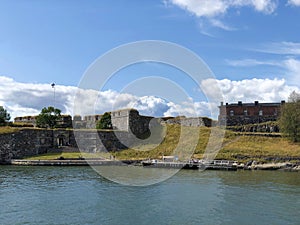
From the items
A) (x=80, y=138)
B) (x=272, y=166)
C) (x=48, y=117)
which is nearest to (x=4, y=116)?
(x=48, y=117)

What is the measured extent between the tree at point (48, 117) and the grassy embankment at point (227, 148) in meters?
9.62

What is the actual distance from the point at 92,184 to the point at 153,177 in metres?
6.27

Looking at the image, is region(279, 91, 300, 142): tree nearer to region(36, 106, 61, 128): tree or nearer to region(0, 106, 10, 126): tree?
region(36, 106, 61, 128): tree

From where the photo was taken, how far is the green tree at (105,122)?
60844 mm

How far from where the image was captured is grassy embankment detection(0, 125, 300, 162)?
146ft

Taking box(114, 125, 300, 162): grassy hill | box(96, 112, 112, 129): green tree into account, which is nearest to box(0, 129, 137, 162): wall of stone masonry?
box(114, 125, 300, 162): grassy hill

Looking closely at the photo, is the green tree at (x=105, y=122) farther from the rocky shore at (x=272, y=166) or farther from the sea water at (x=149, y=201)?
the sea water at (x=149, y=201)

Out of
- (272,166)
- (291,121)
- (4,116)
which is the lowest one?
(272,166)

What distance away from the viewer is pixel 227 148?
47.6 meters

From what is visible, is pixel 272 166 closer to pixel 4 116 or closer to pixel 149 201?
pixel 149 201

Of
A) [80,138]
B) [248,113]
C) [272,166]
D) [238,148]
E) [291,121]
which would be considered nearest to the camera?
[272,166]

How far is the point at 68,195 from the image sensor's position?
73.9 ft

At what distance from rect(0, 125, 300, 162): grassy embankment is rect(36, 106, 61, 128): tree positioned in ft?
31.6

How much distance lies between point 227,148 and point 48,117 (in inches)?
1202
